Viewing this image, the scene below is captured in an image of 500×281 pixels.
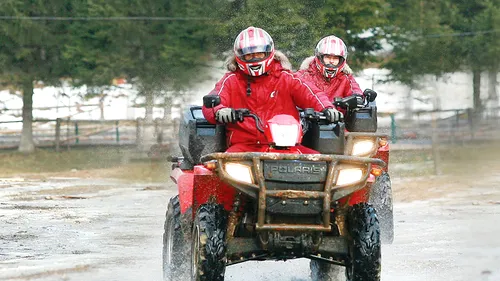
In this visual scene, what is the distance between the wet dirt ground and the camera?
10.9m

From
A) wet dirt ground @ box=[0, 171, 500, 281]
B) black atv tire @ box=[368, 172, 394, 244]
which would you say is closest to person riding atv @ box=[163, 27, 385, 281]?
wet dirt ground @ box=[0, 171, 500, 281]

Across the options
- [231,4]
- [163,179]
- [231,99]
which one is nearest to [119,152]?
[231,4]

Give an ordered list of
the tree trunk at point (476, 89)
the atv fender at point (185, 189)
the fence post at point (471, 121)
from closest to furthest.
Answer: the atv fender at point (185, 189) < the fence post at point (471, 121) < the tree trunk at point (476, 89)

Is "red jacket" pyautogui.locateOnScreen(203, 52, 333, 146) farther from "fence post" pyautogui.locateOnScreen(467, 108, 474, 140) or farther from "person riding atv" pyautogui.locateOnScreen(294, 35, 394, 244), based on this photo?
"fence post" pyautogui.locateOnScreen(467, 108, 474, 140)

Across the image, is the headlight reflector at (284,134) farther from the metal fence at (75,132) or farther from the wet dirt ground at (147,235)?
the metal fence at (75,132)

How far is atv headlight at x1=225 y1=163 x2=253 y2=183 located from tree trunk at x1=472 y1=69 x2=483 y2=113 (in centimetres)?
3264

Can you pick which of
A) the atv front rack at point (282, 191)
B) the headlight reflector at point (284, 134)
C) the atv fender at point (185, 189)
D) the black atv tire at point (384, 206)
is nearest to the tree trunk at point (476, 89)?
the black atv tire at point (384, 206)

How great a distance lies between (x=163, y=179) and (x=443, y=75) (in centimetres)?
1433

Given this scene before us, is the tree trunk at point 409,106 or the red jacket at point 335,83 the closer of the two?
the red jacket at point 335,83

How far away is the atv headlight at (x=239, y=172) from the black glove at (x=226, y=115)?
0.59m

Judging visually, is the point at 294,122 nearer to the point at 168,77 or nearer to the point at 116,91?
the point at 168,77

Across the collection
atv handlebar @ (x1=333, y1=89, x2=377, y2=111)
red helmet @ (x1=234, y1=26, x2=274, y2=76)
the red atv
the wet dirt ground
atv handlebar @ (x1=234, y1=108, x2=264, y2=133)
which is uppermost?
red helmet @ (x1=234, y1=26, x2=274, y2=76)

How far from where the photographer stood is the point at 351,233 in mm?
8633

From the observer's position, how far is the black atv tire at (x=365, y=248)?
849 centimetres
